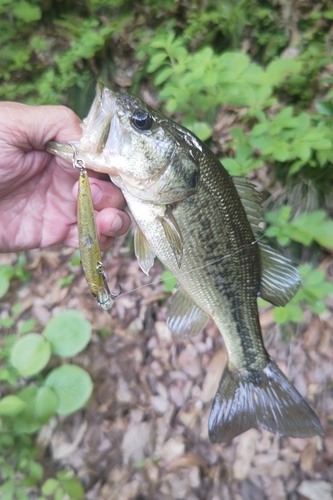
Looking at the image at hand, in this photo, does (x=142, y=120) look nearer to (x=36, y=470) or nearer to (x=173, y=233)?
(x=173, y=233)

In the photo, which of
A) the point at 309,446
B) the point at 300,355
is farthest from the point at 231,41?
the point at 309,446

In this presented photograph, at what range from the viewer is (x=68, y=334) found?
6.64 ft

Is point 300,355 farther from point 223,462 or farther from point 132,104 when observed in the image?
point 132,104

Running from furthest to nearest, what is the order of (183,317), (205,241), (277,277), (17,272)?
(17,272), (183,317), (277,277), (205,241)

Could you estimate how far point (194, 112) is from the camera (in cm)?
199

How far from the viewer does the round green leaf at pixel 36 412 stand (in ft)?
6.04

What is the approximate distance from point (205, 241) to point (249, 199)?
9.9 inches

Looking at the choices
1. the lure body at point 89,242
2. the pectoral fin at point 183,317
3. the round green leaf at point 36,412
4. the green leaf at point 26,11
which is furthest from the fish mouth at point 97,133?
the green leaf at point 26,11

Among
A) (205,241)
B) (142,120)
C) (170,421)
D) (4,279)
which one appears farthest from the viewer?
(4,279)

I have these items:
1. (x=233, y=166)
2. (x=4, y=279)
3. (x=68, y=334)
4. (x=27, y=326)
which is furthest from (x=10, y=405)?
(x=233, y=166)

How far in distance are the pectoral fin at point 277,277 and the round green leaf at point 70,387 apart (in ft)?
3.81

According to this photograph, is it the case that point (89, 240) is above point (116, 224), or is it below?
above

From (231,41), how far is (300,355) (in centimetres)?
Result: 236

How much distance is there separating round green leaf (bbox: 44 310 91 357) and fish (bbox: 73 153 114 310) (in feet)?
3.28
